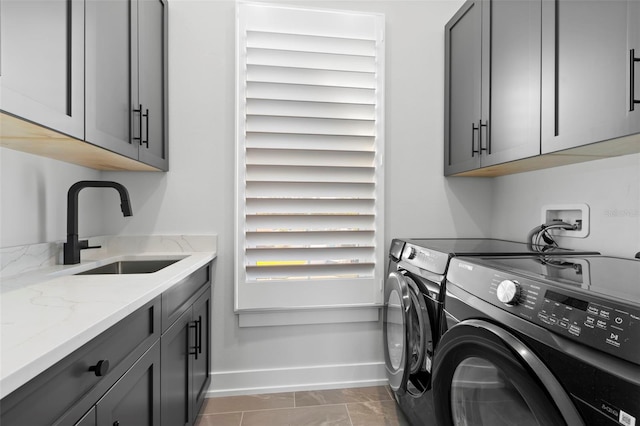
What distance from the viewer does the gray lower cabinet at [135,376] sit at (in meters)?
0.60

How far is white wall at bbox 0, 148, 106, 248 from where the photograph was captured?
4.16 feet

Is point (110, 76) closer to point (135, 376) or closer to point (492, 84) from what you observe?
point (135, 376)

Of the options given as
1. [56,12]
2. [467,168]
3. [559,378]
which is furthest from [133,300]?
[467,168]

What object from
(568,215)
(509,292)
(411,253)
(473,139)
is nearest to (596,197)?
(568,215)

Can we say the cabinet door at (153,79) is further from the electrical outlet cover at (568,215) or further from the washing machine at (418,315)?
the electrical outlet cover at (568,215)

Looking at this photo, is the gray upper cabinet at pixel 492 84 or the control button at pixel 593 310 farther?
the gray upper cabinet at pixel 492 84

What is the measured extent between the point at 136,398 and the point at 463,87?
86.4 inches

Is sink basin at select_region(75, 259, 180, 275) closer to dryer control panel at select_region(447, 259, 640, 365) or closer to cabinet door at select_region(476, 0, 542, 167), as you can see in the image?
dryer control panel at select_region(447, 259, 640, 365)

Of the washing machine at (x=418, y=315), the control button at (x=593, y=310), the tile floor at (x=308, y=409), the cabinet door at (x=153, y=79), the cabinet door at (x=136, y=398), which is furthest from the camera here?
the tile floor at (x=308, y=409)

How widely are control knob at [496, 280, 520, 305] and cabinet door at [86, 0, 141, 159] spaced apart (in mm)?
1458

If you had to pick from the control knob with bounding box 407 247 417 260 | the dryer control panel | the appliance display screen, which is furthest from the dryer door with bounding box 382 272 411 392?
the appliance display screen

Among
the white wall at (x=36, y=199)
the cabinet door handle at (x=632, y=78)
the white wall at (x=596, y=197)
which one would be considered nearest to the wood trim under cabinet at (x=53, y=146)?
the white wall at (x=36, y=199)

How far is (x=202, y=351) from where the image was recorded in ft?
5.91

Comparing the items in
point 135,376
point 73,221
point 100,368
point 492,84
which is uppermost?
point 492,84
